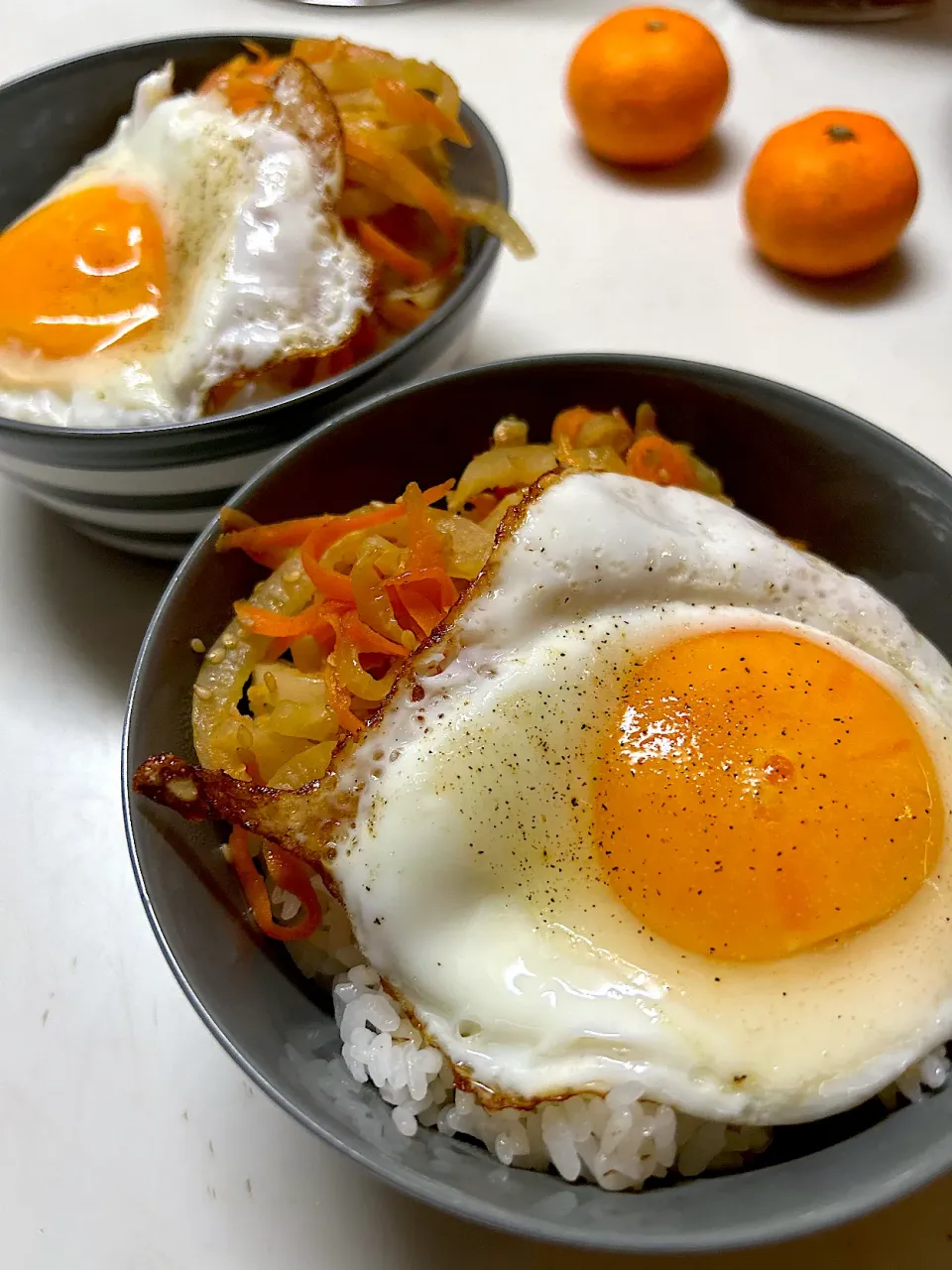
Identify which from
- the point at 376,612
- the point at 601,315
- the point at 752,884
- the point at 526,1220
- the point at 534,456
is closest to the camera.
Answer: the point at 526,1220

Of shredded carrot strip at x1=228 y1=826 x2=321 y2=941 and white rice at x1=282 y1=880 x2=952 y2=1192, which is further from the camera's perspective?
shredded carrot strip at x1=228 y1=826 x2=321 y2=941

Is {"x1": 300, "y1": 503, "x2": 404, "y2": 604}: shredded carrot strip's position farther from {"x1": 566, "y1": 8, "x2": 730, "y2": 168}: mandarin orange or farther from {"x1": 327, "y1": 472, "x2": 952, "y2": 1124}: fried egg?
{"x1": 566, "y1": 8, "x2": 730, "y2": 168}: mandarin orange

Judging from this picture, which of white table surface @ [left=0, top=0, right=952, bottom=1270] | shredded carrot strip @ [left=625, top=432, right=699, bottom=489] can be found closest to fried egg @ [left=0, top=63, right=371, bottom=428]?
white table surface @ [left=0, top=0, right=952, bottom=1270]

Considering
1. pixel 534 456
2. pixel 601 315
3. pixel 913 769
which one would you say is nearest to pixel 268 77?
pixel 601 315

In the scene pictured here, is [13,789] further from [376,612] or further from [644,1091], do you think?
[644,1091]

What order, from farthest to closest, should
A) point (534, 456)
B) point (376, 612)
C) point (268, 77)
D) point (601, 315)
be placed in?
point (601, 315), point (268, 77), point (534, 456), point (376, 612)

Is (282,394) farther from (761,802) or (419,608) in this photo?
(761,802)
